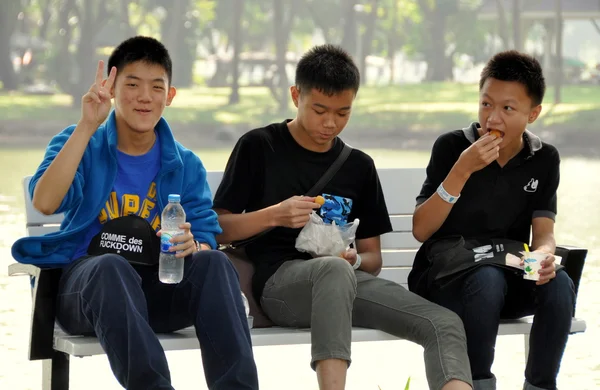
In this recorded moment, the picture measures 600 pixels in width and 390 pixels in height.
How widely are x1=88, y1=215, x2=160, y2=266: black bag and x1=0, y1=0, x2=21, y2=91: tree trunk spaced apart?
24342 millimetres

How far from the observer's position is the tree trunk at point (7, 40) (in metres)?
26.2

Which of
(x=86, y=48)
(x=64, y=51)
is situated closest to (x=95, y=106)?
(x=86, y=48)

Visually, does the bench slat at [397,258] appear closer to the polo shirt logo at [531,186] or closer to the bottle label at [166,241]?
the polo shirt logo at [531,186]

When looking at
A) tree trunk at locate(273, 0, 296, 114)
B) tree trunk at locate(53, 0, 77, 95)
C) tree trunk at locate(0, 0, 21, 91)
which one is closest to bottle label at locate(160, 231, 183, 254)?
tree trunk at locate(273, 0, 296, 114)

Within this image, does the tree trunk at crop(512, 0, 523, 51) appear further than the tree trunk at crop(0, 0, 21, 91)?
Yes

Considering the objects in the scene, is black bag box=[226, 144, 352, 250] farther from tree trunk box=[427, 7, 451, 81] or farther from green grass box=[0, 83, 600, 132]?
tree trunk box=[427, 7, 451, 81]

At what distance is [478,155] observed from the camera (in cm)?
328

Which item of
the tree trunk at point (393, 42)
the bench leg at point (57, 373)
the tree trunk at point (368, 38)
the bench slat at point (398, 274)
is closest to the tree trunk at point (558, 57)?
the tree trunk at point (393, 42)

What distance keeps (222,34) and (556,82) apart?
29.4 ft

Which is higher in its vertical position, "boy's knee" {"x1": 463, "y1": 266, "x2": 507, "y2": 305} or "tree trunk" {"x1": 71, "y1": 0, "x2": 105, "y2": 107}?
"tree trunk" {"x1": 71, "y1": 0, "x2": 105, "y2": 107}

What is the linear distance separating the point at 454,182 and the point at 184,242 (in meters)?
0.93

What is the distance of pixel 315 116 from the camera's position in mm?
3297

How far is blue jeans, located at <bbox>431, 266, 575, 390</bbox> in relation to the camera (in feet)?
10.3

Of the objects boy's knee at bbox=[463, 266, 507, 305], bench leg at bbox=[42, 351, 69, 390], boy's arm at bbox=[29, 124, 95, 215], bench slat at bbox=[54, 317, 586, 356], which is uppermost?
boy's arm at bbox=[29, 124, 95, 215]
